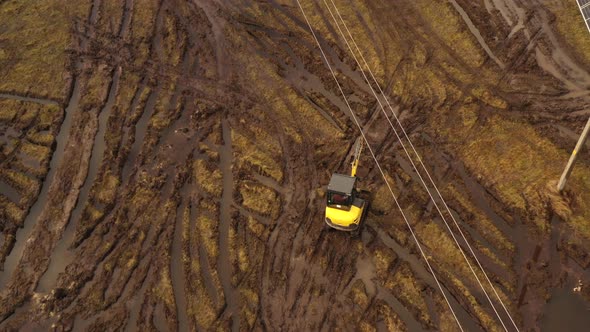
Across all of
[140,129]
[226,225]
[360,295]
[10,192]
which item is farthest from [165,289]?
[10,192]

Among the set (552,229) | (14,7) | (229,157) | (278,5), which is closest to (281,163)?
(229,157)

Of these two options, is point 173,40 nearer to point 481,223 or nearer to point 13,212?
point 13,212

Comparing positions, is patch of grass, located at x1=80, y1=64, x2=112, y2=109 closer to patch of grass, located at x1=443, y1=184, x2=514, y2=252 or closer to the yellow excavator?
the yellow excavator

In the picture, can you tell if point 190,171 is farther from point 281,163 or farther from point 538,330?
point 538,330

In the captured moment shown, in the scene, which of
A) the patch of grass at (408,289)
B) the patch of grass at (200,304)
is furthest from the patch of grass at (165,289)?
the patch of grass at (408,289)

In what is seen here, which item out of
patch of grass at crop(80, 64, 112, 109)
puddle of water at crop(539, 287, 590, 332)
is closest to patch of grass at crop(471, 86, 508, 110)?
puddle of water at crop(539, 287, 590, 332)
